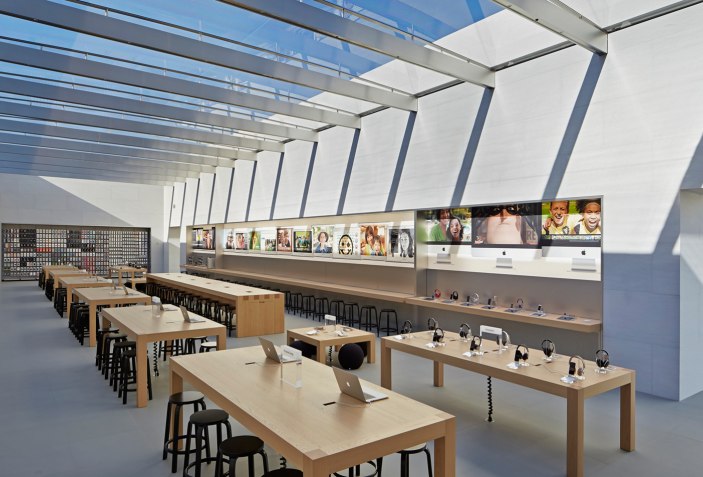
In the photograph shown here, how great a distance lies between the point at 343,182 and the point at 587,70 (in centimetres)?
544

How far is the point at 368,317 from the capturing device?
10062 mm

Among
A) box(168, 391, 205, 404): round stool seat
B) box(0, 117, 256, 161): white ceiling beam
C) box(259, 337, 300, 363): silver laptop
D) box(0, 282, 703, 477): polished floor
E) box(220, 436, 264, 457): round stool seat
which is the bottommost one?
box(0, 282, 703, 477): polished floor

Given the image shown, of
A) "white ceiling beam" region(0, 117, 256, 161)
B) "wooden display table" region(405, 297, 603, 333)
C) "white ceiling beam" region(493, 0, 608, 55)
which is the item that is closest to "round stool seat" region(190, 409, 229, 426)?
"wooden display table" region(405, 297, 603, 333)

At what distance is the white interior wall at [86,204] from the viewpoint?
19234mm

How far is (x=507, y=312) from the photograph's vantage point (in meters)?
6.88

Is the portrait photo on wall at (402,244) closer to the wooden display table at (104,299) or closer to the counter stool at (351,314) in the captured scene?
the counter stool at (351,314)

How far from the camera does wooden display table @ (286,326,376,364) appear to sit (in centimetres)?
618

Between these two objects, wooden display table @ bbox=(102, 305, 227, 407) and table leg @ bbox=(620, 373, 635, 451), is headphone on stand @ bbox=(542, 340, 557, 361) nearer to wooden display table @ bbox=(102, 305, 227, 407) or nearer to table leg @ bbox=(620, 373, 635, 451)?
table leg @ bbox=(620, 373, 635, 451)

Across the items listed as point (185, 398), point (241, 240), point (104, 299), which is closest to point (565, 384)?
point (185, 398)

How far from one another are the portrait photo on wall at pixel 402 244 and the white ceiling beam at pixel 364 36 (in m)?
3.08

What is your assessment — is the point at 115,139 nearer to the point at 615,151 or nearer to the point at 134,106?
the point at 134,106

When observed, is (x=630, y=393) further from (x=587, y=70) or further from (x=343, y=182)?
(x=343, y=182)

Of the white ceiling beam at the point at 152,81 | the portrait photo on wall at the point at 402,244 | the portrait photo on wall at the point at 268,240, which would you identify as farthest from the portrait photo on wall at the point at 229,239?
the portrait photo on wall at the point at 402,244

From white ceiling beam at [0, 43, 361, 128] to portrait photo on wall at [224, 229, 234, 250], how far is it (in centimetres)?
802
